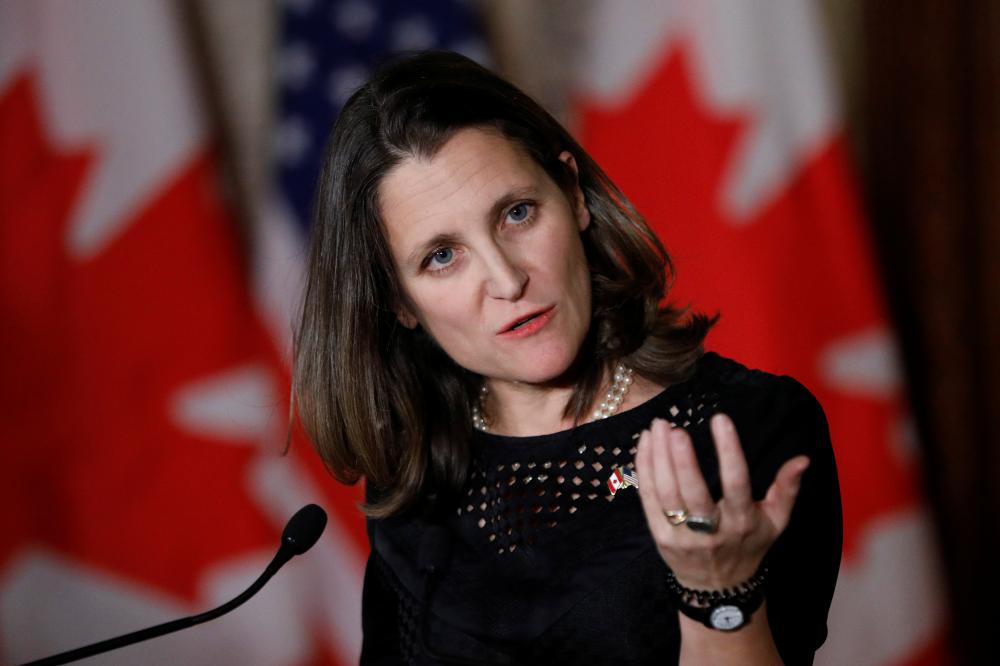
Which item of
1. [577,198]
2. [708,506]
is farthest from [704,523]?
[577,198]

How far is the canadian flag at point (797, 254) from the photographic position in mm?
2691

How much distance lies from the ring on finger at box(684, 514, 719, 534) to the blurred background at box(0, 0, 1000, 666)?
74.4 inches

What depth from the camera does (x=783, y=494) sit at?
0.95 m

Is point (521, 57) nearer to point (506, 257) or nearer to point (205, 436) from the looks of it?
point (205, 436)

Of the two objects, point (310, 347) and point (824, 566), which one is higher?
point (310, 347)

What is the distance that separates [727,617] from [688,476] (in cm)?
18

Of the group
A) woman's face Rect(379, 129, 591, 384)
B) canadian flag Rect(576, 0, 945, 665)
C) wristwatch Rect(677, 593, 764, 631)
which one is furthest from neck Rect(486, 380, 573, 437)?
canadian flag Rect(576, 0, 945, 665)

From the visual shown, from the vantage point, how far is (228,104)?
3066mm

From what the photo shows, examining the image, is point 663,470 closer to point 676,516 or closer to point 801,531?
point 676,516

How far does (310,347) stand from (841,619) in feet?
6.09

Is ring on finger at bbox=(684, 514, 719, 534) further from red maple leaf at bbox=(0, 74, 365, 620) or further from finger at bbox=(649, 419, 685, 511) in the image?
red maple leaf at bbox=(0, 74, 365, 620)

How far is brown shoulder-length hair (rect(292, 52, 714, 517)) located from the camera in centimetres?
134

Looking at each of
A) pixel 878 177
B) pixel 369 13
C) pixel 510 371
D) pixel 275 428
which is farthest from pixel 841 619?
pixel 369 13

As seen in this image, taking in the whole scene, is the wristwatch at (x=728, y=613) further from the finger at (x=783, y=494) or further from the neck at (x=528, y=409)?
the neck at (x=528, y=409)
